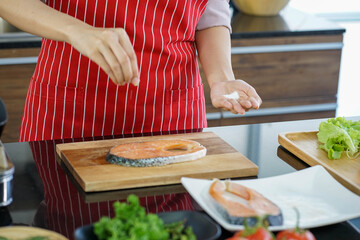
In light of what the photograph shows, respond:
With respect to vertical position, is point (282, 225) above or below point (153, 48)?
below

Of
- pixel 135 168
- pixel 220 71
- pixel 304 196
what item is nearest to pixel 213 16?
pixel 220 71

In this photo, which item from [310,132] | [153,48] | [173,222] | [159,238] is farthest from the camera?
[153,48]

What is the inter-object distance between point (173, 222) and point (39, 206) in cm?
34

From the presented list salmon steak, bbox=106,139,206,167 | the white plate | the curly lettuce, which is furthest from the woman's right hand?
the curly lettuce

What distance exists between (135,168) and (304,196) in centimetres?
38

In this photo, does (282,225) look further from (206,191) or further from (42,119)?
(42,119)

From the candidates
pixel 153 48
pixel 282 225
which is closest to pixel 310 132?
pixel 153 48

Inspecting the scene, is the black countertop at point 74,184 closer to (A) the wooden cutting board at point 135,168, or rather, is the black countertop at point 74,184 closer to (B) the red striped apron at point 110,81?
(A) the wooden cutting board at point 135,168

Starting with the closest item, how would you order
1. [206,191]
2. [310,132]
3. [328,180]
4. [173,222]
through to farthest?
[173,222] < [206,191] < [328,180] < [310,132]

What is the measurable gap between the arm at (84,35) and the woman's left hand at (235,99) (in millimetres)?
325

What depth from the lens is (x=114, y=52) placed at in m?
1.36

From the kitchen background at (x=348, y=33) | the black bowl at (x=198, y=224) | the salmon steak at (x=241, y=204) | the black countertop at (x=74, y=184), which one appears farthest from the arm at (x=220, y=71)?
the kitchen background at (x=348, y=33)

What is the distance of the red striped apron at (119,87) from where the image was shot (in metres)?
1.81

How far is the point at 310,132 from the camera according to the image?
1.72 m
